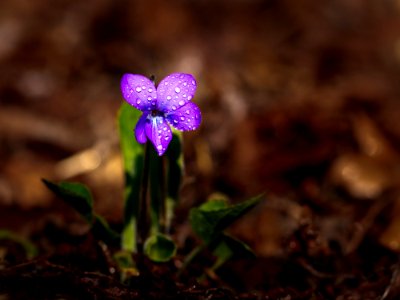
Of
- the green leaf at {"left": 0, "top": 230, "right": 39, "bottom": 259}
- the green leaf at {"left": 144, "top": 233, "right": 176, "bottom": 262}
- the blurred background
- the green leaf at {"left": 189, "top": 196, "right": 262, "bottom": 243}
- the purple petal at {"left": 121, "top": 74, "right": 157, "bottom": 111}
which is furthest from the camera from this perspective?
the blurred background

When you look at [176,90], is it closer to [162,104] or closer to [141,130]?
[162,104]

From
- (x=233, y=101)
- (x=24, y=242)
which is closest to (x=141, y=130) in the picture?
(x=24, y=242)

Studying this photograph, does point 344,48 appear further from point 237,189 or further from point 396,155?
point 237,189

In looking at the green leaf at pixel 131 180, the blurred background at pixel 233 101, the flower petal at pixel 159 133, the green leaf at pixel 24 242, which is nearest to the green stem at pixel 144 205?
the green leaf at pixel 131 180

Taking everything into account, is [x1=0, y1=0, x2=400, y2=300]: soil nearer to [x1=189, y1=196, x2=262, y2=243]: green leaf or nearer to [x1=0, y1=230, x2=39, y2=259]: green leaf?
[x1=0, y1=230, x2=39, y2=259]: green leaf

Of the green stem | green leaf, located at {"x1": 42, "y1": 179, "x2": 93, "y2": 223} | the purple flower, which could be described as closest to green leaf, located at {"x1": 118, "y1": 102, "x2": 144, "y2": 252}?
the green stem

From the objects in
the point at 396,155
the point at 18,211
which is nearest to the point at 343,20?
the point at 396,155
